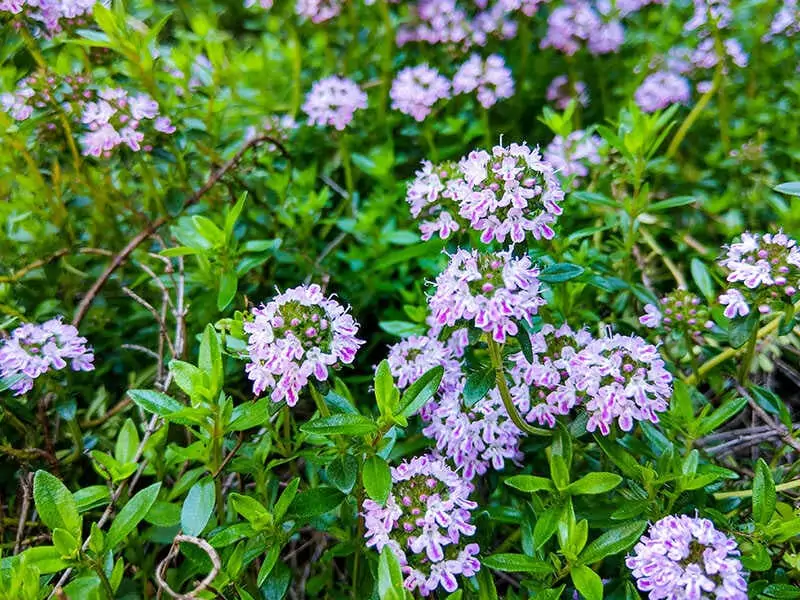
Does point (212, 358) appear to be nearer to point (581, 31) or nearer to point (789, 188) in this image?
point (789, 188)

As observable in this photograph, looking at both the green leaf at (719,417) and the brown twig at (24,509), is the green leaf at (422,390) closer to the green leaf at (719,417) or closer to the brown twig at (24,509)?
the green leaf at (719,417)

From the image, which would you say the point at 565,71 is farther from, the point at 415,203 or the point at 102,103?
the point at 102,103

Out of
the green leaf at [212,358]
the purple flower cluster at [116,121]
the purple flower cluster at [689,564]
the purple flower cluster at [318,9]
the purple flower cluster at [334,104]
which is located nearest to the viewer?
the purple flower cluster at [689,564]

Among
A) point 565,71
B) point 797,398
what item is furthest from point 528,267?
point 565,71

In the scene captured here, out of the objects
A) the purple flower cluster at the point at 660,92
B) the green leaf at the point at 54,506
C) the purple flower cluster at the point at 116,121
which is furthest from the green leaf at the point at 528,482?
the purple flower cluster at the point at 660,92

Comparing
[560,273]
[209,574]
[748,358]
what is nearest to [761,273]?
[748,358]

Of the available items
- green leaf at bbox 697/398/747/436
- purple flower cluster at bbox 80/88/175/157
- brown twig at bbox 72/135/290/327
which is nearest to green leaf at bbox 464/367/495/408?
green leaf at bbox 697/398/747/436
